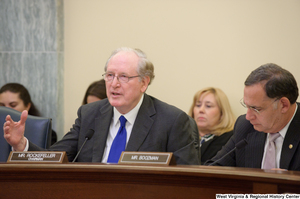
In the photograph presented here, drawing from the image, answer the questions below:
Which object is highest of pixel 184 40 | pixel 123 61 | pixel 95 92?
pixel 184 40

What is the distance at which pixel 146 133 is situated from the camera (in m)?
2.16

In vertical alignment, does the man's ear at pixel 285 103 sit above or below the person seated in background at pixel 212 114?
above

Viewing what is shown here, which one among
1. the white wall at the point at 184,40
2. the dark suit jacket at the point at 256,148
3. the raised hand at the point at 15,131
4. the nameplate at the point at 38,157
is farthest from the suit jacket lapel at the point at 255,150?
the white wall at the point at 184,40

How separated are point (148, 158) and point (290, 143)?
0.83 meters

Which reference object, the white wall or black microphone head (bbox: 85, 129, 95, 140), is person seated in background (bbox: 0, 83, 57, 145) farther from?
black microphone head (bbox: 85, 129, 95, 140)

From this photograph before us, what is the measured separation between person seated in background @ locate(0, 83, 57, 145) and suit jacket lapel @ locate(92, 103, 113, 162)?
5.25 feet

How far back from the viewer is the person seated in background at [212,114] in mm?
3660

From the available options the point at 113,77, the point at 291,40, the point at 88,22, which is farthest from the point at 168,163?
the point at 88,22

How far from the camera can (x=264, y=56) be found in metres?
3.64

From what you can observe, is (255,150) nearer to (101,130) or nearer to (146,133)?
(146,133)

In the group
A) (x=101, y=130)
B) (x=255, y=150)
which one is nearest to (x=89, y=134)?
(x=101, y=130)

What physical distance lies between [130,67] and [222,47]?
5.80 feet

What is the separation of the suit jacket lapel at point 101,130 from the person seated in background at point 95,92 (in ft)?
4.56

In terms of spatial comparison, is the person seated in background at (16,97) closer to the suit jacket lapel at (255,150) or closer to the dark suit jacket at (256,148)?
the dark suit jacket at (256,148)
